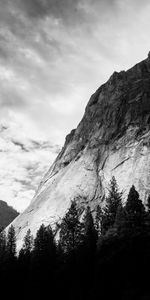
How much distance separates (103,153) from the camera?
396ft

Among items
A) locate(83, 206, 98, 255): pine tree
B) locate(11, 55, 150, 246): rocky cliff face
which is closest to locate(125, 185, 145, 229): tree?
locate(83, 206, 98, 255): pine tree

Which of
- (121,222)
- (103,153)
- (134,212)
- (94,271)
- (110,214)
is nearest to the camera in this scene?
(94,271)

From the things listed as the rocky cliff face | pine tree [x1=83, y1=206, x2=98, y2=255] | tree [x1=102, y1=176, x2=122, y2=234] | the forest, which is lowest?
the forest

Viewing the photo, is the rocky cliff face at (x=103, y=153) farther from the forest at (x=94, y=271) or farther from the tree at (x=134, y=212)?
the forest at (x=94, y=271)

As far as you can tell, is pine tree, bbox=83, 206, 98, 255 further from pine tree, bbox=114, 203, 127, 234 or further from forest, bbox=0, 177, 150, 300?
pine tree, bbox=114, 203, 127, 234

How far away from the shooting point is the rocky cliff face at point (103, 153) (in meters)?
107

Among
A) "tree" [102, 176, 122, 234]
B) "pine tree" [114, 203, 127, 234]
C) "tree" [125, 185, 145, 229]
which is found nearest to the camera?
"pine tree" [114, 203, 127, 234]

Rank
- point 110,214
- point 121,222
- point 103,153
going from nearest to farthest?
point 121,222
point 110,214
point 103,153

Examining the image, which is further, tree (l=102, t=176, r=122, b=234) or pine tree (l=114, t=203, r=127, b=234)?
tree (l=102, t=176, r=122, b=234)

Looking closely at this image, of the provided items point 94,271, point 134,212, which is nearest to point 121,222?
point 134,212

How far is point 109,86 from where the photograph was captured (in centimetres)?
14400

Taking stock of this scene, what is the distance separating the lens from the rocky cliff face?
107000 mm

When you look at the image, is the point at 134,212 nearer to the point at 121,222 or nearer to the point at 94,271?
the point at 121,222

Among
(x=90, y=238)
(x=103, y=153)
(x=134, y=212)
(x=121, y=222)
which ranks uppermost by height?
(x=103, y=153)
